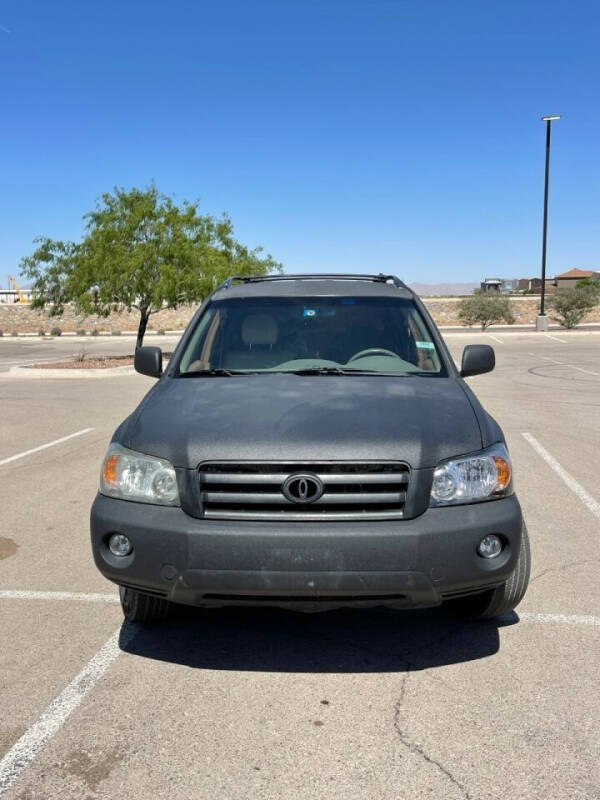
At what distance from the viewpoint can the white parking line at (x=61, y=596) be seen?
174 inches

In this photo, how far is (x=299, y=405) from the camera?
3.66m

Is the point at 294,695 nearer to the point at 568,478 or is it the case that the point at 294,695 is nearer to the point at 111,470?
the point at 111,470

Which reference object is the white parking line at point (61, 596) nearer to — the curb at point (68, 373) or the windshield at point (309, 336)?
the windshield at point (309, 336)

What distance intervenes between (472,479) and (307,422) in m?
0.78

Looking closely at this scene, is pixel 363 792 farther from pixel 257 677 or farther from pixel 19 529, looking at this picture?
pixel 19 529

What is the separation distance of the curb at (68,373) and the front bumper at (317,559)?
57.3 feet

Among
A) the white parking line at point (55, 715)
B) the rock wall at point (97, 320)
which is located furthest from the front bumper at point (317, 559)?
the rock wall at point (97, 320)

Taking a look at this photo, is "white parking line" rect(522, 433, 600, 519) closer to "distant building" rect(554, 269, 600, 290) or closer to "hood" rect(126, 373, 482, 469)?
"hood" rect(126, 373, 482, 469)

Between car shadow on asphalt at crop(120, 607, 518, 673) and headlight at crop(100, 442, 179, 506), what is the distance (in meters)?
0.87

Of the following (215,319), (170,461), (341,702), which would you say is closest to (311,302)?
(215,319)

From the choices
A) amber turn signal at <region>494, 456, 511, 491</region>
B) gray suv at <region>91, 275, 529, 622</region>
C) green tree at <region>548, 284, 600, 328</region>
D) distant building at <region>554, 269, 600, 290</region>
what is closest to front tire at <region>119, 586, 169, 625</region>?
gray suv at <region>91, 275, 529, 622</region>

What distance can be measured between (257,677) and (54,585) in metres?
1.81

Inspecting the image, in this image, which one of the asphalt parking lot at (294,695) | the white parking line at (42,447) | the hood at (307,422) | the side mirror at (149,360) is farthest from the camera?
the white parking line at (42,447)

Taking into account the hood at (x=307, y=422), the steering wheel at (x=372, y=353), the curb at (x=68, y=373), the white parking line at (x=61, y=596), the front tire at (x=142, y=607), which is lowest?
the curb at (x=68, y=373)
